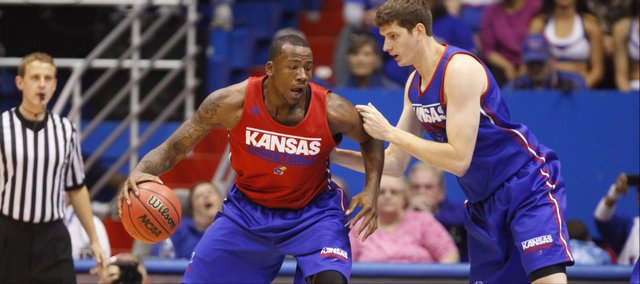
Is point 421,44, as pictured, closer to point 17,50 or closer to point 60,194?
point 60,194

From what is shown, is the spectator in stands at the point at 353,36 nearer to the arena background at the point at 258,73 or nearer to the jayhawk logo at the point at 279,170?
the arena background at the point at 258,73

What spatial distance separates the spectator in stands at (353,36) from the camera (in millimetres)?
8133

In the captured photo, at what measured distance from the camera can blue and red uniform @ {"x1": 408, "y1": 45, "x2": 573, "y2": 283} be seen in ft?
15.6

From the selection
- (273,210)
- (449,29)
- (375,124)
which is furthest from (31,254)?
(449,29)

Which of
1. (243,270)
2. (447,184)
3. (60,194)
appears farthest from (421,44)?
(447,184)

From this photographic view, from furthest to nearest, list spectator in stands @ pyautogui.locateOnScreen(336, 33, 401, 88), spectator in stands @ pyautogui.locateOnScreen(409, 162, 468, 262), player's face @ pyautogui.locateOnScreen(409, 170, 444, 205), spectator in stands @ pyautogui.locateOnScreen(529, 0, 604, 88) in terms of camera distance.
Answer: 1. spectator in stands @ pyautogui.locateOnScreen(529, 0, 604, 88)
2. spectator in stands @ pyautogui.locateOnScreen(336, 33, 401, 88)
3. player's face @ pyautogui.locateOnScreen(409, 170, 444, 205)
4. spectator in stands @ pyautogui.locateOnScreen(409, 162, 468, 262)

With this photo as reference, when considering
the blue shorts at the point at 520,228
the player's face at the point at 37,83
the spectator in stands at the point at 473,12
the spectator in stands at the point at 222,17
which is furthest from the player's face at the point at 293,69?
the spectator in stands at the point at 473,12

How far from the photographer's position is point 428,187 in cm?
748

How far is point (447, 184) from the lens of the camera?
25.8ft

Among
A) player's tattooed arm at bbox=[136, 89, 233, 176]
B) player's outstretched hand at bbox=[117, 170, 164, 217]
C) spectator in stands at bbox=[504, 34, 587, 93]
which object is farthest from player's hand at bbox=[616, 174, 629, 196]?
player's outstretched hand at bbox=[117, 170, 164, 217]

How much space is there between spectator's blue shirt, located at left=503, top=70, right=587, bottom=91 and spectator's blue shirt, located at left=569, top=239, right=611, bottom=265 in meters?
1.39

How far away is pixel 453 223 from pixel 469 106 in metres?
2.77

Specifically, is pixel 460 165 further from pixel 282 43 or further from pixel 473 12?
pixel 473 12

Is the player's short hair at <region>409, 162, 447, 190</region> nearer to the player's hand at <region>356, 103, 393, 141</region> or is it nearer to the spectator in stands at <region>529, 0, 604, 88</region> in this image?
the spectator in stands at <region>529, 0, 604, 88</region>
